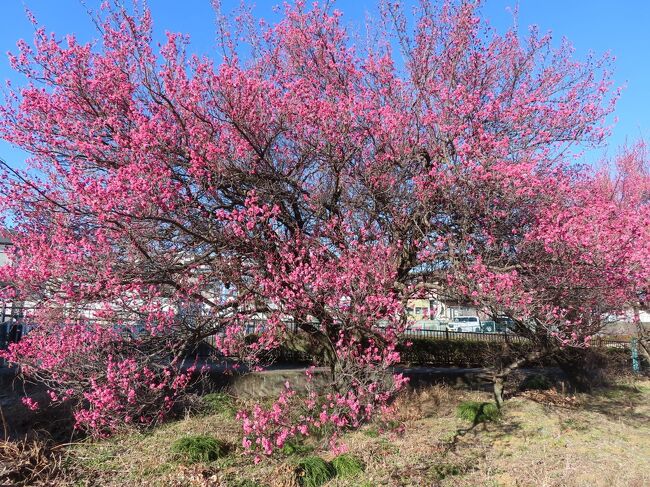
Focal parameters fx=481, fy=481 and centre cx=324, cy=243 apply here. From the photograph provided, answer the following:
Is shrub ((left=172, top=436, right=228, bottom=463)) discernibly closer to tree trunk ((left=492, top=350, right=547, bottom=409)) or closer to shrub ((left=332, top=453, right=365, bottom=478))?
shrub ((left=332, top=453, right=365, bottom=478))

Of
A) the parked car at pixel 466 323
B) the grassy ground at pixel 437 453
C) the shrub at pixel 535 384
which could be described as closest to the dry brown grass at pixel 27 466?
the grassy ground at pixel 437 453

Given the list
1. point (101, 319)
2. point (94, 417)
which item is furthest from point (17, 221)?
point (94, 417)

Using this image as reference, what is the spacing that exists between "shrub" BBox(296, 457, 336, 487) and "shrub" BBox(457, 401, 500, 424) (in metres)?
3.22

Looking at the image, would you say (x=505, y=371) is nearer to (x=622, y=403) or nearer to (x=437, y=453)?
(x=622, y=403)

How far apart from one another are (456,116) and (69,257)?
18.2 ft

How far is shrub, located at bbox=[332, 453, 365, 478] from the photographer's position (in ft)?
17.2

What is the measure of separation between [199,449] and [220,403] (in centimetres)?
253

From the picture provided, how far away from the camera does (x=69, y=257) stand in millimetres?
5855

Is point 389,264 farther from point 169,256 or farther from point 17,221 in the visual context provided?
point 17,221

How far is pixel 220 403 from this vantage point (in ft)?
27.2

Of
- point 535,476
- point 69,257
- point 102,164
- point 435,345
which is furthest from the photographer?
point 435,345

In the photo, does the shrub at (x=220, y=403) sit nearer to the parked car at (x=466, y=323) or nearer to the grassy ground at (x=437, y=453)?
the grassy ground at (x=437, y=453)

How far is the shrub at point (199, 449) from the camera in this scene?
5.69 m

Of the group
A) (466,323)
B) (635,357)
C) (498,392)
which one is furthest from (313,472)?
(466,323)
